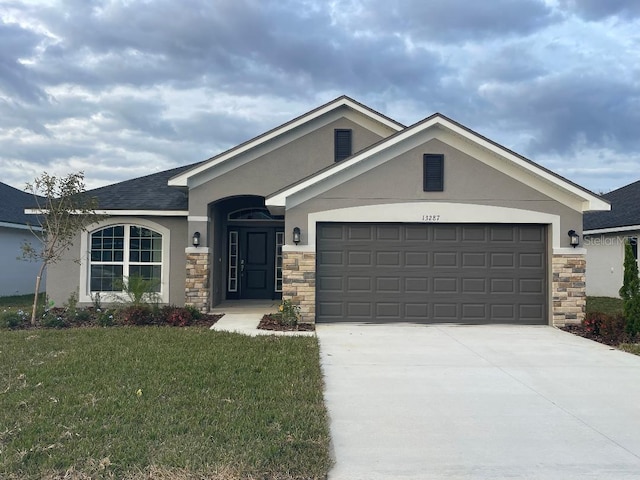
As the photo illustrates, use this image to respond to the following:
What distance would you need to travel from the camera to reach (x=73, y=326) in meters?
11.1

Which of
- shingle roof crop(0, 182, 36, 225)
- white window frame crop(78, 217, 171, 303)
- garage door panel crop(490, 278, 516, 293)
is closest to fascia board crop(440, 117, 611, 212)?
garage door panel crop(490, 278, 516, 293)

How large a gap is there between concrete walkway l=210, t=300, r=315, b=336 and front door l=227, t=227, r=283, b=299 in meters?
0.51

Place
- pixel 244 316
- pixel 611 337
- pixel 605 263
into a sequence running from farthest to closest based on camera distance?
pixel 605 263
pixel 244 316
pixel 611 337

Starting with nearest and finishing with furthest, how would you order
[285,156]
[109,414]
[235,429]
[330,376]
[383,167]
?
[235,429] < [109,414] < [330,376] < [383,167] < [285,156]

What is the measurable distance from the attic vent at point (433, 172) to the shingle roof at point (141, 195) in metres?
5.97

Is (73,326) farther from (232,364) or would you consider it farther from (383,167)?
(383,167)

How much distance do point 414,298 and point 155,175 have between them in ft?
29.5

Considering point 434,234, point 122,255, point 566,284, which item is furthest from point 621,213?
point 122,255

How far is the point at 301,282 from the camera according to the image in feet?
38.5

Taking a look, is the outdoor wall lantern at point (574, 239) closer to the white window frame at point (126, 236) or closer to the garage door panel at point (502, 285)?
the garage door panel at point (502, 285)

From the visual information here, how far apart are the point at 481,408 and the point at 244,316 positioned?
762 cm

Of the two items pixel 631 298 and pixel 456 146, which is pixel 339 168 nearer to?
pixel 456 146

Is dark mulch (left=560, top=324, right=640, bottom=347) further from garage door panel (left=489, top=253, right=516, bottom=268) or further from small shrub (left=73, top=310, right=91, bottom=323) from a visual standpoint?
small shrub (left=73, top=310, right=91, bottom=323)

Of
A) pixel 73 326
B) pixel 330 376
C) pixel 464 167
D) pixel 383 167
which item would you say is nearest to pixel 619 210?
pixel 464 167
